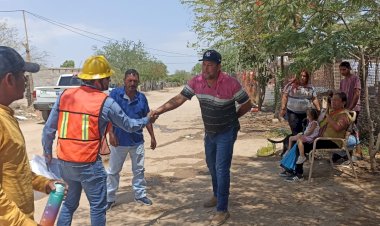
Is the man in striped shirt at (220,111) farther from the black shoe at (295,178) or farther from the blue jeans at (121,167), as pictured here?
the black shoe at (295,178)

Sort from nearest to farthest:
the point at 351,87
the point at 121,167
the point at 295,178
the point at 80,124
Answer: the point at 80,124, the point at 121,167, the point at 295,178, the point at 351,87

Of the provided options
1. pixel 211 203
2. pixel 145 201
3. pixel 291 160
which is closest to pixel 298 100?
pixel 291 160

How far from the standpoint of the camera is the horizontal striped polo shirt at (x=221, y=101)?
4484 millimetres

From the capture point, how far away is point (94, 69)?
3520 millimetres

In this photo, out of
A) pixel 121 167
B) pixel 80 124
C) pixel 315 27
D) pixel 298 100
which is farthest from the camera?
pixel 298 100

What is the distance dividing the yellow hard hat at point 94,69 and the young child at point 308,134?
138 inches

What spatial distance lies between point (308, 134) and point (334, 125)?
0.45 metres

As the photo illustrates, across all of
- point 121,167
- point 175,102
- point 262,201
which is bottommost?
point 262,201

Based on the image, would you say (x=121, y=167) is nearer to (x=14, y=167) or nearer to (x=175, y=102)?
(x=175, y=102)

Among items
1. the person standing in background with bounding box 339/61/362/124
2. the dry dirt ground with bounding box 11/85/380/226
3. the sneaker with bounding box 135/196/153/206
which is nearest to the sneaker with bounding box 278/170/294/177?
the dry dirt ground with bounding box 11/85/380/226

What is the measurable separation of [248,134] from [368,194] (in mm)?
5748

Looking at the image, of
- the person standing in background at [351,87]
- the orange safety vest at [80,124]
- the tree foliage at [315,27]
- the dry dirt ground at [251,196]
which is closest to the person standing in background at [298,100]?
the person standing in background at [351,87]

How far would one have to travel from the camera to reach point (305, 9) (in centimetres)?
415

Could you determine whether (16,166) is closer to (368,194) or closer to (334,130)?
(368,194)
